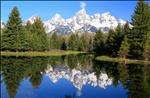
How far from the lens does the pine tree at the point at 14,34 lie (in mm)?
74375

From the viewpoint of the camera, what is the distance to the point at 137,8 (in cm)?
6562

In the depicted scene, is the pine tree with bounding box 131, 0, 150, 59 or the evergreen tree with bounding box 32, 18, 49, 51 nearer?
the pine tree with bounding box 131, 0, 150, 59

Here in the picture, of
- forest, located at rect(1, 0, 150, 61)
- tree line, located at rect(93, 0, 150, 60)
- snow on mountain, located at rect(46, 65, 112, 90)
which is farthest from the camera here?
forest, located at rect(1, 0, 150, 61)

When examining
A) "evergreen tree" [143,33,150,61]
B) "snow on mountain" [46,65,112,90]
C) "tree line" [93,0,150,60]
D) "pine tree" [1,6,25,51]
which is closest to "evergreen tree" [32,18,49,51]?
"pine tree" [1,6,25,51]

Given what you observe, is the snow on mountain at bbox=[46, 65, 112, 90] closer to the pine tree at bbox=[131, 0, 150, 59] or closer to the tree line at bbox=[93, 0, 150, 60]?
the tree line at bbox=[93, 0, 150, 60]

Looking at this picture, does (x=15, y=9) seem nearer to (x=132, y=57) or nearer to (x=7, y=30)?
(x=7, y=30)

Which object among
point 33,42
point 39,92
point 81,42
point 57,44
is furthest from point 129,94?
point 81,42

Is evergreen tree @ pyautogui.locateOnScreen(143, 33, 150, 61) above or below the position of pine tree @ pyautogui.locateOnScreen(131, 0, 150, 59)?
below

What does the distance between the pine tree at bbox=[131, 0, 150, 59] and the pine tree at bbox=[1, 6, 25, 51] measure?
3264 centimetres

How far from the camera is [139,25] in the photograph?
212 feet

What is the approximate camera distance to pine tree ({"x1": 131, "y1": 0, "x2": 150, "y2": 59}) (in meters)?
62.3

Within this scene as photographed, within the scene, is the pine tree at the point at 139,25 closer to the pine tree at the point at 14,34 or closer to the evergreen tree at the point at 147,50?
the evergreen tree at the point at 147,50

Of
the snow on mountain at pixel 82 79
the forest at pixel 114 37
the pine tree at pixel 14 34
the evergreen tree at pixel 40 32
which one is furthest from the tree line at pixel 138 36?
the evergreen tree at pixel 40 32

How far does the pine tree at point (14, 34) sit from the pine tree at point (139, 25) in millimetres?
32636
